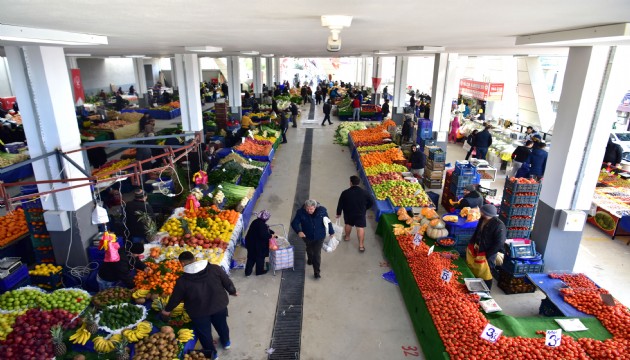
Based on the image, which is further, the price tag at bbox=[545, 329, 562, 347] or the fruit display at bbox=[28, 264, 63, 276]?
the fruit display at bbox=[28, 264, 63, 276]

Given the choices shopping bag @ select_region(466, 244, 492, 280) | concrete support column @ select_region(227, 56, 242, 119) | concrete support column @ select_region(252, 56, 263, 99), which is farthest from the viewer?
concrete support column @ select_region(252, 56, 263, 99)

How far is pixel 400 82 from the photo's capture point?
62.6ft

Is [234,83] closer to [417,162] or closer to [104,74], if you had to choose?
[417,162]

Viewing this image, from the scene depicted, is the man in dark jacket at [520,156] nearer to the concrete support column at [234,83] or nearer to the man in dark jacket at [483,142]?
the man in dark jacket at [483,142]

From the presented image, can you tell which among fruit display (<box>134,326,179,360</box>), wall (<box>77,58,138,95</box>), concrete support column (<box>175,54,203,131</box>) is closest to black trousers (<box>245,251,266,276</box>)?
fruit display (<box>134,326,179,360</box>)

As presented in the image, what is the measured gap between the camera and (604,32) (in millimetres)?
3268

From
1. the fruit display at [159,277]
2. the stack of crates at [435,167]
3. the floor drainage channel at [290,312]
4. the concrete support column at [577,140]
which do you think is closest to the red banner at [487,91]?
the stack of crates at [435,167]

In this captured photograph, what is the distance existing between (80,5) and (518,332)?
522 centimetres

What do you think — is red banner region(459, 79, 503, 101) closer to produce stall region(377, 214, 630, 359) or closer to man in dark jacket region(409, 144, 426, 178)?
man in dark jacket region(409, 144, 426, 178)

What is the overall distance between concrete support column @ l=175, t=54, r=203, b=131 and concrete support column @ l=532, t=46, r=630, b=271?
9.80 meters

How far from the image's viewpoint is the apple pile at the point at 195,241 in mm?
6355

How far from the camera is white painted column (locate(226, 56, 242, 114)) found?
1833 cm

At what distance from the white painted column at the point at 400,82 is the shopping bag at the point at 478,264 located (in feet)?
46.5

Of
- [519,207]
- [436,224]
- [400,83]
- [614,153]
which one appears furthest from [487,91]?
[436,224]
